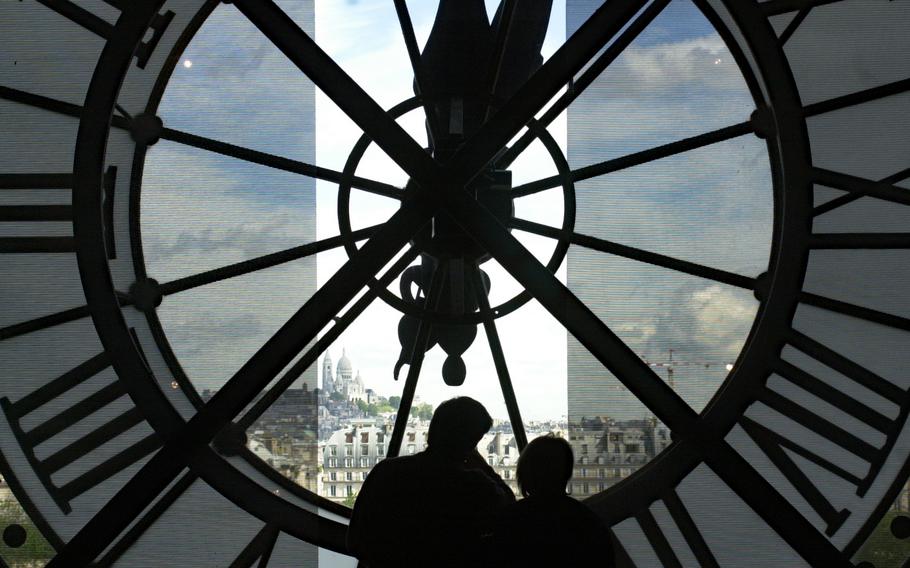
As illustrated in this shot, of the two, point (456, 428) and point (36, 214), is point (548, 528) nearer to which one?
point (456, 428)

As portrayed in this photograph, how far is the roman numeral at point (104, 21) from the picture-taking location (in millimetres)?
3131

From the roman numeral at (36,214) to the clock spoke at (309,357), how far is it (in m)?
1.14

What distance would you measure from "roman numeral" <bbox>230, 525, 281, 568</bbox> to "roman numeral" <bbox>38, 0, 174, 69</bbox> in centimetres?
195

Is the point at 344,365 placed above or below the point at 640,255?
below

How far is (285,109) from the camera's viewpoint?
416 cm

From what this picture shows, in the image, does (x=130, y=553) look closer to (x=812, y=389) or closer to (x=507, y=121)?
(x=507, y=121)

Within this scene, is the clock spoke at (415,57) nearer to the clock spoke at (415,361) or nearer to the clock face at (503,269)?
the clock face at (503,269)

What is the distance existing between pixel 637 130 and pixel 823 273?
1.07 meters

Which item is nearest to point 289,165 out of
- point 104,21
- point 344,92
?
point 104,21

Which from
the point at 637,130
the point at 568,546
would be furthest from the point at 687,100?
the point at 568,546

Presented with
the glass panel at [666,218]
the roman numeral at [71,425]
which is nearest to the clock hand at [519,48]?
the glass panel at [666,218]

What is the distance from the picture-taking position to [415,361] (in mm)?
4043

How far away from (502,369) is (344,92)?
182cm

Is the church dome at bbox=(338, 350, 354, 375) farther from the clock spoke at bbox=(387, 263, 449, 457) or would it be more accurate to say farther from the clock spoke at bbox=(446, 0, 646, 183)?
the clock spoke at bbox=(446, 0, 646, 183)
